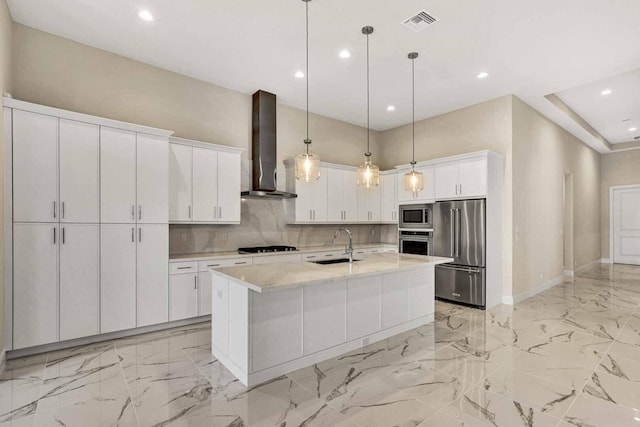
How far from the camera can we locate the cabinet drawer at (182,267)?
12.7ft

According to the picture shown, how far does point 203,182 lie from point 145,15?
76.2 inches

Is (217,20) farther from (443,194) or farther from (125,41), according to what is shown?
(443,194)

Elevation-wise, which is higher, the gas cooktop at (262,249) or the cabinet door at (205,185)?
the cabinet door at (205,185)

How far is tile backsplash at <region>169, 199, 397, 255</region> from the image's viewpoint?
446 centimetres

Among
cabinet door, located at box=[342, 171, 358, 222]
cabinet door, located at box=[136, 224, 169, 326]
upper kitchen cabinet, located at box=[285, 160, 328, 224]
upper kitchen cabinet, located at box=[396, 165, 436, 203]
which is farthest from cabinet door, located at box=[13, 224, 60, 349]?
upper kitchen cabinet, located at box=[396, 165, 436, 203]

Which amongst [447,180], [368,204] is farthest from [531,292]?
[368,204]

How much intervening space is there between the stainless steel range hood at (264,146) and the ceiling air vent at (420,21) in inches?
95.6

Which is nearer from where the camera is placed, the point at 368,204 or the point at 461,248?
the point at 461,248

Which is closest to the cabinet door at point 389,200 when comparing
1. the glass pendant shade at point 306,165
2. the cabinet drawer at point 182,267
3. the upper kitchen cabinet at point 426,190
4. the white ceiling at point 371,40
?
the upper kitchen cabinet at point 426,190

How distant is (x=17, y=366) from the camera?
286 cm

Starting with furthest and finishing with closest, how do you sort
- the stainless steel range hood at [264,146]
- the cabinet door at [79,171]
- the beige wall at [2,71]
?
the stainless steel range hood at [264,146], the cabinet door at [79,171], the beige wall at [2,71]

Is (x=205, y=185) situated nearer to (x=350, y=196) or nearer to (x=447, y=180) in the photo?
(x=350, y=196)

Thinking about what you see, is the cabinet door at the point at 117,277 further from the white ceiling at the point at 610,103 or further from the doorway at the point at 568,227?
the doorway at the point at 568,227

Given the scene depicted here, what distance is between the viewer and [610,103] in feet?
19.1
